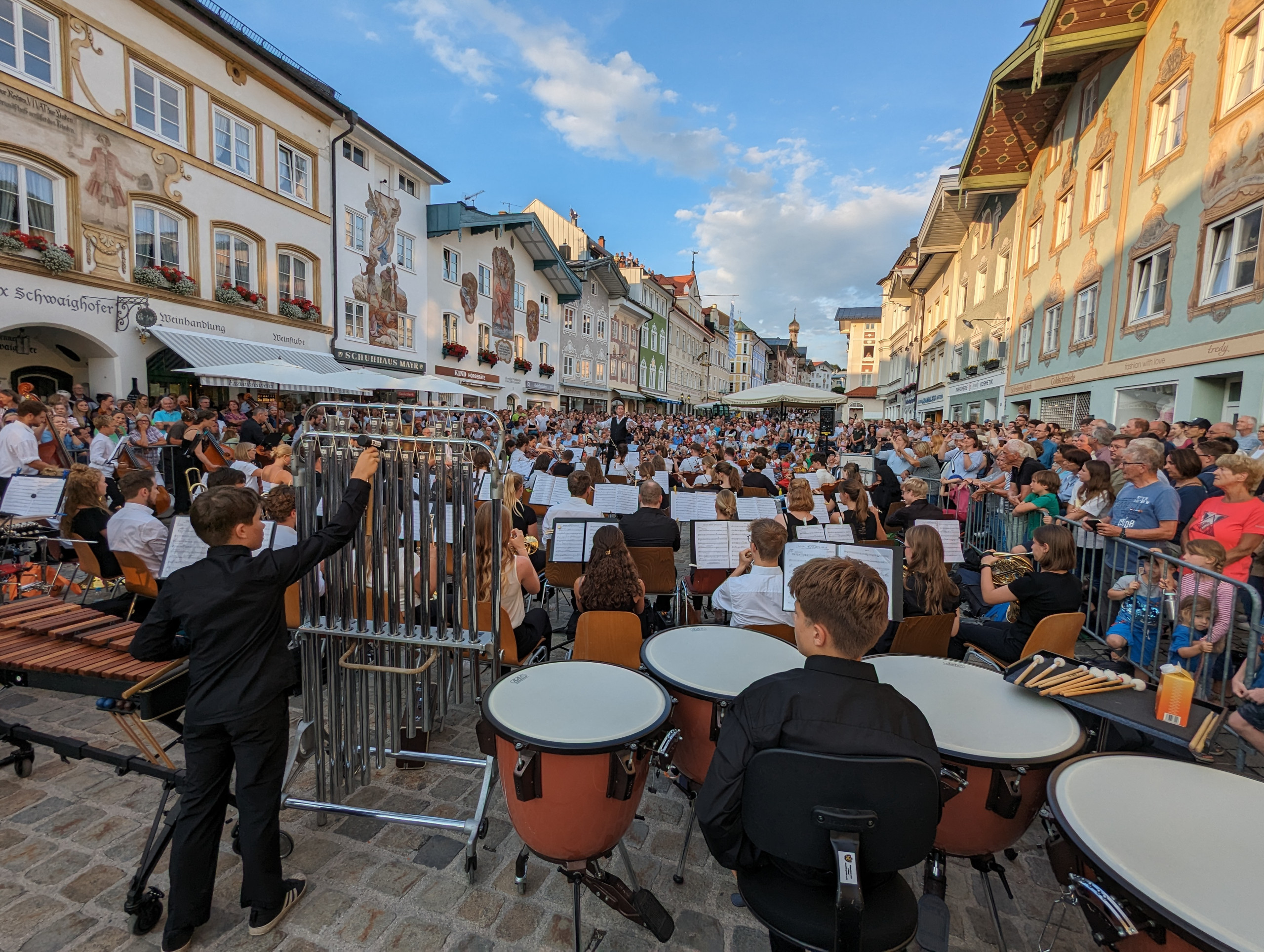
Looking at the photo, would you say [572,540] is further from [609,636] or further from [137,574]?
[137,574]

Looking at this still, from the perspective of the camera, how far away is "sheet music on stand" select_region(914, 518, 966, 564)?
5.35m

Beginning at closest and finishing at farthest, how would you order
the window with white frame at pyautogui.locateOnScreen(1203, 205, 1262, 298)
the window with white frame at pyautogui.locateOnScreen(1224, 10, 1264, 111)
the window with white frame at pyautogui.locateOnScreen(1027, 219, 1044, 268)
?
1. the window with white frame at pyautogui.locateOnScreen(1224, 10, 1264, 111)
2. the window with white frame at pyautogui.locateOnScreen(1203, 205, 1262, 298)
3. the window with white frame at pyautogui.locateOnScreen(1027, 219, 1044, 268)

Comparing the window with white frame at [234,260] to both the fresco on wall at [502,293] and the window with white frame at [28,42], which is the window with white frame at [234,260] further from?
the fresco on wall at [502,293]

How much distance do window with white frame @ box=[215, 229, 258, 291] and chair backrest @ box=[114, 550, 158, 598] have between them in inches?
548

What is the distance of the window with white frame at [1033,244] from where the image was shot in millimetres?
16500

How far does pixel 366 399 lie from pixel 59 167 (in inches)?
402

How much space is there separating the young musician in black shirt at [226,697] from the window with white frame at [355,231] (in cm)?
2018

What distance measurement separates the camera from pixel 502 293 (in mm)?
27547

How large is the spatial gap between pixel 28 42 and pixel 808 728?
1789cm

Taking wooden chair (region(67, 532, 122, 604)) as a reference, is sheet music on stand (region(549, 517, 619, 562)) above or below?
above

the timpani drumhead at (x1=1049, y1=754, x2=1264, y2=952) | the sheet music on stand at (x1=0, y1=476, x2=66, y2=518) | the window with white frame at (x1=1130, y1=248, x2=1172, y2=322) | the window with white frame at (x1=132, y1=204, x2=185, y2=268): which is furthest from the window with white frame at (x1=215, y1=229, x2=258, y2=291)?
the window with white frame at (x1=1130, y1=248, x2=1172, y2=322)

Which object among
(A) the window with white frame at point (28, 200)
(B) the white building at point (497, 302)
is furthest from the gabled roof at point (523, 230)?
(A) the window with white frame at point (28, 200)

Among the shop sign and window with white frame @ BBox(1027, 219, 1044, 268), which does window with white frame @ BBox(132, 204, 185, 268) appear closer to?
the shop sign

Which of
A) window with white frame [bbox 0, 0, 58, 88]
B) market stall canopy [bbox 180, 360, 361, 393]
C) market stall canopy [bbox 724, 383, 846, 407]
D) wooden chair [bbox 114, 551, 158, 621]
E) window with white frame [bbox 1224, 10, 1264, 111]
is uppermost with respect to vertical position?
window with white frame [bbox 0, 0, 58, 88]
